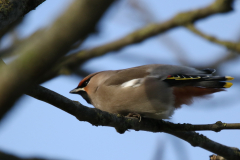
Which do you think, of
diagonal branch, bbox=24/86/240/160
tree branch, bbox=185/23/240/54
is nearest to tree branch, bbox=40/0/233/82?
tree branch, bbox=185/23/240/54

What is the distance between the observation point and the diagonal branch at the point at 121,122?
2.52m

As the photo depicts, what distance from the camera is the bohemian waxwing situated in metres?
4.32

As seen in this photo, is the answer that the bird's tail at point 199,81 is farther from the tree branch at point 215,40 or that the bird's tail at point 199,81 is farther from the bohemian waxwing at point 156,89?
the tree branch at point 215,40

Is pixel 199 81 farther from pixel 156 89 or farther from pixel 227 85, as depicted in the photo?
Answer: pixel 156 89

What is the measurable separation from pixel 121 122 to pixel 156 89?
4.09ft

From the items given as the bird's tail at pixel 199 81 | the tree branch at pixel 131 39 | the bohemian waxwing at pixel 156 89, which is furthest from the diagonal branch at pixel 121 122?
the tree branch at pixel 131 39

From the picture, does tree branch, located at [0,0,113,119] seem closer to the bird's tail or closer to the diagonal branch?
the diagonal branch

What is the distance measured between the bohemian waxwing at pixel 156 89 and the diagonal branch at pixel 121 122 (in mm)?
291

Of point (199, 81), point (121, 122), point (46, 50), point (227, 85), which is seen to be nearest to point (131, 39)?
point (199, 81)

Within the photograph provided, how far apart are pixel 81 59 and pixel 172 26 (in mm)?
1588

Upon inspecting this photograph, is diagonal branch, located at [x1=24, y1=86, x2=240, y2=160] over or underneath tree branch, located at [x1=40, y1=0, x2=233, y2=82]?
underneath

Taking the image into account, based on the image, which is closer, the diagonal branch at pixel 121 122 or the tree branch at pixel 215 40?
the diagonal branch at pixel 121 122

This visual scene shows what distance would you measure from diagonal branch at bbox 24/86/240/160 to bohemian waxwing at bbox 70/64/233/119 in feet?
0.95

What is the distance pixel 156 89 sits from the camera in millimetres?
4465
